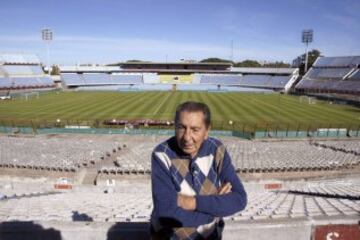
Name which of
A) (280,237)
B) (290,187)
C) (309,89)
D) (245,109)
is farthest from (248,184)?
(309,89)

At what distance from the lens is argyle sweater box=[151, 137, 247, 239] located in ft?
9.25

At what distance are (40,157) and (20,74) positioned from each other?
248 ft

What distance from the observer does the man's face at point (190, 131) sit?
2877 mm

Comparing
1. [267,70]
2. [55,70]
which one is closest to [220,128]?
[267,70]

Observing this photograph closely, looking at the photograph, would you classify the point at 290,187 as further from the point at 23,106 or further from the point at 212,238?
the point at 23,106

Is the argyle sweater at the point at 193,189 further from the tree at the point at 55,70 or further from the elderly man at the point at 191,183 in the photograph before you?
the tree at the point at 55,70

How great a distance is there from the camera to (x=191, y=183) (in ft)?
9.65

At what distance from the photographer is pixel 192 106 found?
2881 millimetres

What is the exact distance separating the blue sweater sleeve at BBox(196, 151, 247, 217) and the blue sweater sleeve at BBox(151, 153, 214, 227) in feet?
0.37

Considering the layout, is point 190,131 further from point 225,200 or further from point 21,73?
point 21,73

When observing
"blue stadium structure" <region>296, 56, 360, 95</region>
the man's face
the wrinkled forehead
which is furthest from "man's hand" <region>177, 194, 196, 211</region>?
"blue stadium structure" <region>296, 56, 360, 95</region>

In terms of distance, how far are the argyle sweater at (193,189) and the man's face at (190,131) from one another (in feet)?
0.27

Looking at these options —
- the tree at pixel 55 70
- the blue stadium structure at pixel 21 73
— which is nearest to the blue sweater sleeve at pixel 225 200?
the blue stadium structure at pixel 21 73

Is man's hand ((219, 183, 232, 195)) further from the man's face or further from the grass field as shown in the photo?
the grass field
